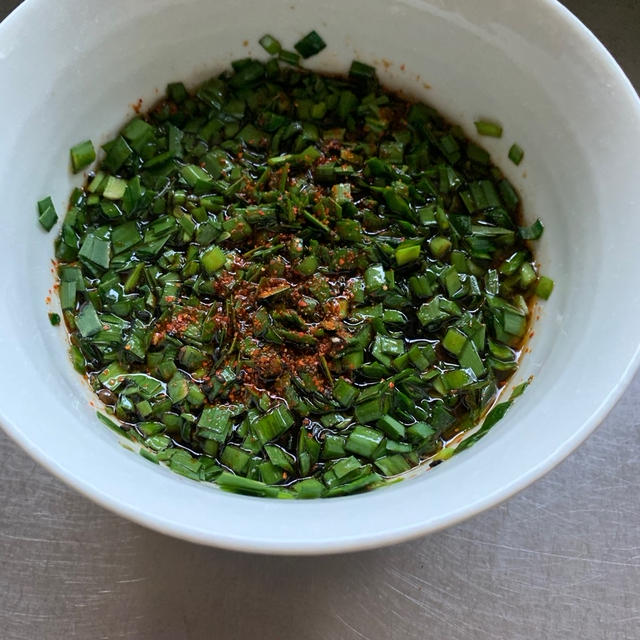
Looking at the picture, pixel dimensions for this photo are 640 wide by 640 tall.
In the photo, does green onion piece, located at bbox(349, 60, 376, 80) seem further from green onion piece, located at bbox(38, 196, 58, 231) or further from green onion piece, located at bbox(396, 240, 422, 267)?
green onion piece, located at bbox(38, 196, 58, 231)

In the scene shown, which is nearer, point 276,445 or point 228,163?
point 276,445

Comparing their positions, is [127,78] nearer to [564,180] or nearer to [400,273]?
[400,273]

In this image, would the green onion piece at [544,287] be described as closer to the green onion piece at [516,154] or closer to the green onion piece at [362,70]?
the green onion piece at [516,154]

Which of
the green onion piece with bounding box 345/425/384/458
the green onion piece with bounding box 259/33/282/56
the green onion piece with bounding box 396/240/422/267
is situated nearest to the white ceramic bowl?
the green onion piece with bounding box 259/33/282/56

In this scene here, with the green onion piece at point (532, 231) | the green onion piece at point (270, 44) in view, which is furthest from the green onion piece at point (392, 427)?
the green onion piece at point (270, 44)

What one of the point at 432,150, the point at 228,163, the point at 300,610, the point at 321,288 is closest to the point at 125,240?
the point at 228,163

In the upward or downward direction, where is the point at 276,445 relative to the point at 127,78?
downward


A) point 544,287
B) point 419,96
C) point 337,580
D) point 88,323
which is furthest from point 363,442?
point 419,96
